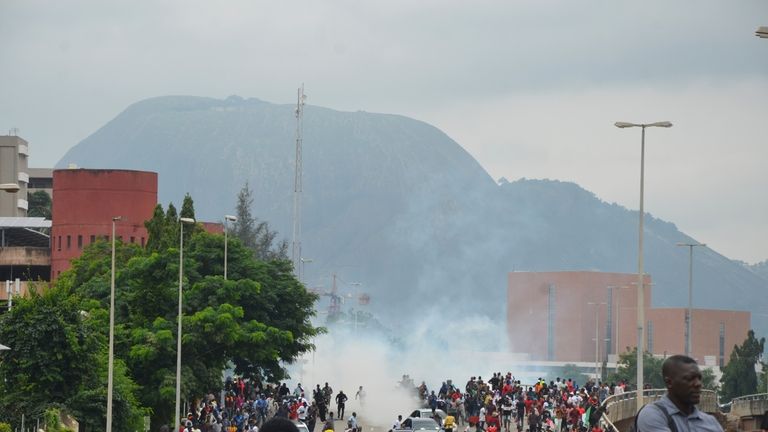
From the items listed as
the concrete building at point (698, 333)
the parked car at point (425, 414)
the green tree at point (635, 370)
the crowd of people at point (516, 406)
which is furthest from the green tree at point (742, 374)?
the concrete building at point (698, 333)

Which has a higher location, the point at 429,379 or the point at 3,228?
the point at 3,228

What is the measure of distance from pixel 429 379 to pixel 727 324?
44.5 meters

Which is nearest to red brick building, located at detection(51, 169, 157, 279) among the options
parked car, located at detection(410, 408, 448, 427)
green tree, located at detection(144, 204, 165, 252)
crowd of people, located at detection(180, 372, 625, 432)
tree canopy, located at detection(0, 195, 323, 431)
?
tree canopy, located at detection(0, 195, 323, 431)

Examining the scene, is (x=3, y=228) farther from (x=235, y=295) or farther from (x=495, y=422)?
(x=495, y=422)

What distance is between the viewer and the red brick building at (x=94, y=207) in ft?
340

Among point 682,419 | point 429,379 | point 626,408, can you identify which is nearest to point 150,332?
point 626,408

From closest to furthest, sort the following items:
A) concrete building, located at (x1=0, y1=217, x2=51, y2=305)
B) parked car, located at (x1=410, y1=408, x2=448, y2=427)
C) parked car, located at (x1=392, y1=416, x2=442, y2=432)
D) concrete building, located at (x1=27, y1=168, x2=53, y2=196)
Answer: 1. parked car, located at (x1=392, y1=416, x2=442, y2=432)
2. parked car, located at (x1=410, y1=408, x2=448, y2=427)
3. concrete building, located at (x1=0, y1=217, x2=51, y2=305)
4. concrete building, located at (x1=27, y1=168, x2=53, y2=196)

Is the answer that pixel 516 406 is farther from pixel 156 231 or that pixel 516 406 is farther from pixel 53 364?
pixel 53 364

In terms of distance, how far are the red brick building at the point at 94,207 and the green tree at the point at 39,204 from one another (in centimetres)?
4397

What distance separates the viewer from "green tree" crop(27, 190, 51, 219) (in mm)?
148800

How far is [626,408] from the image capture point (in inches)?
1875

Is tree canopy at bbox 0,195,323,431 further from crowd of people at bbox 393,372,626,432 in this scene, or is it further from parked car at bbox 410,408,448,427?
parked car at bbox 410,408,448,427

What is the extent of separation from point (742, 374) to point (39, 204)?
72.5 meters

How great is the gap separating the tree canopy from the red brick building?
1773cm
